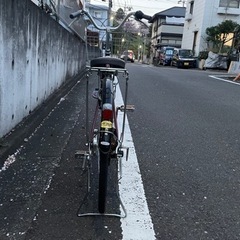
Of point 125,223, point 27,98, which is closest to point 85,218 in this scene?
point 125,223

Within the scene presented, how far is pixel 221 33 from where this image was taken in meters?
30.2

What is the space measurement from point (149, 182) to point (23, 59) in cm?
222

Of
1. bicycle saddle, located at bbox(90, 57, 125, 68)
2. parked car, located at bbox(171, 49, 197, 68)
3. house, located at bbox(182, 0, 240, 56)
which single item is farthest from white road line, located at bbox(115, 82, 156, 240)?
house, located at bbox(182, 0, 240, 56)

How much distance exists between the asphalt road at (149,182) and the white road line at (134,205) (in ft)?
0.13

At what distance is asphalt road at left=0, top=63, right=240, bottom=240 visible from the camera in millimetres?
2150

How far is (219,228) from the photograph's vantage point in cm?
222

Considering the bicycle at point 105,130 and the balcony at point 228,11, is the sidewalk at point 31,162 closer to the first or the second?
the bicycle at point 105,130

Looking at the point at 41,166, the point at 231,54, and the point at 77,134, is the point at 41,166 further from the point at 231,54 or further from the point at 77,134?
the point at 231,54

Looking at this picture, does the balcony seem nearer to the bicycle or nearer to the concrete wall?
the concrete wall

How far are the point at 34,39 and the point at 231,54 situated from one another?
87.3 feet

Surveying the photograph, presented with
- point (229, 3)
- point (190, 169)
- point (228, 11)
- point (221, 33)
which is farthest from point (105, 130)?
point (229, 3)

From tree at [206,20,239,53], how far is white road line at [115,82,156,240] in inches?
1149

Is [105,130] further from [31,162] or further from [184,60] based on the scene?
[184,60]

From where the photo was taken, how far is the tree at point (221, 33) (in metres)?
29.3
